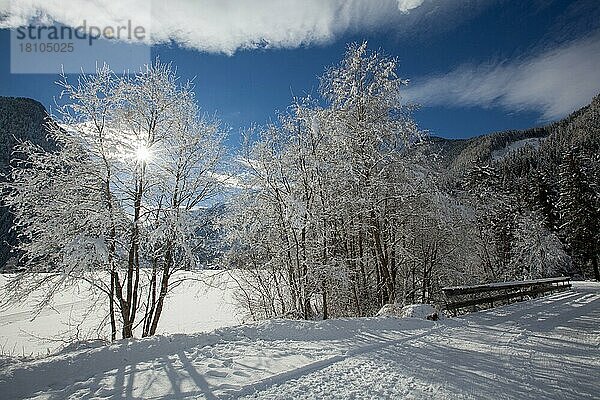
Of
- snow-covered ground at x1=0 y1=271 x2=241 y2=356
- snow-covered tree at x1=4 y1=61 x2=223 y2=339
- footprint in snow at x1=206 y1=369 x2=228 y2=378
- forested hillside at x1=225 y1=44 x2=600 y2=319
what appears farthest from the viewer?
snow-covered ground at x1=0 y1=271 x2=241 y2=356

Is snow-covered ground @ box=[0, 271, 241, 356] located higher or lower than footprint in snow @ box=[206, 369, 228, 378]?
lower

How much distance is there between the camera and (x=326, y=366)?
233 inches

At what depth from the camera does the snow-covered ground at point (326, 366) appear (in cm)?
484

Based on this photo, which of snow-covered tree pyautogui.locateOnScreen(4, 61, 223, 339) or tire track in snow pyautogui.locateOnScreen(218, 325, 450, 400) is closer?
tire track in snow pyautogui.locateOnScreen(218, 325, 450, 400)

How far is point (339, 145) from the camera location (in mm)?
14234

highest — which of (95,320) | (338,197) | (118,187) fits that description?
(118,187)

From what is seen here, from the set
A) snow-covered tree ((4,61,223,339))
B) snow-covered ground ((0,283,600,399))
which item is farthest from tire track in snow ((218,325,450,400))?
snow-covered tree ((4,61,223,339))

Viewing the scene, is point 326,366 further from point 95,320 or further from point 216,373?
point 95,320

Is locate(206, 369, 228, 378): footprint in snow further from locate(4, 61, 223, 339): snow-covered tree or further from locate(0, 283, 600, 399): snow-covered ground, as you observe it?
locate(4, 61, 223, 339): snow-covered tree

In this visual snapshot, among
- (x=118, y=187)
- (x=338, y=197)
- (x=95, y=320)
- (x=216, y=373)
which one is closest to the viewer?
(x=216, y=373)

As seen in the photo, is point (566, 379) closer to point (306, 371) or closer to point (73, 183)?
point (306, 371)

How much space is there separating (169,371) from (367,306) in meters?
12.9

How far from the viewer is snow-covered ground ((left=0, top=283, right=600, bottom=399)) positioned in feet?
15.9

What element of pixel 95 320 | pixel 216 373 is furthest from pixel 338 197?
pixel 95 320
